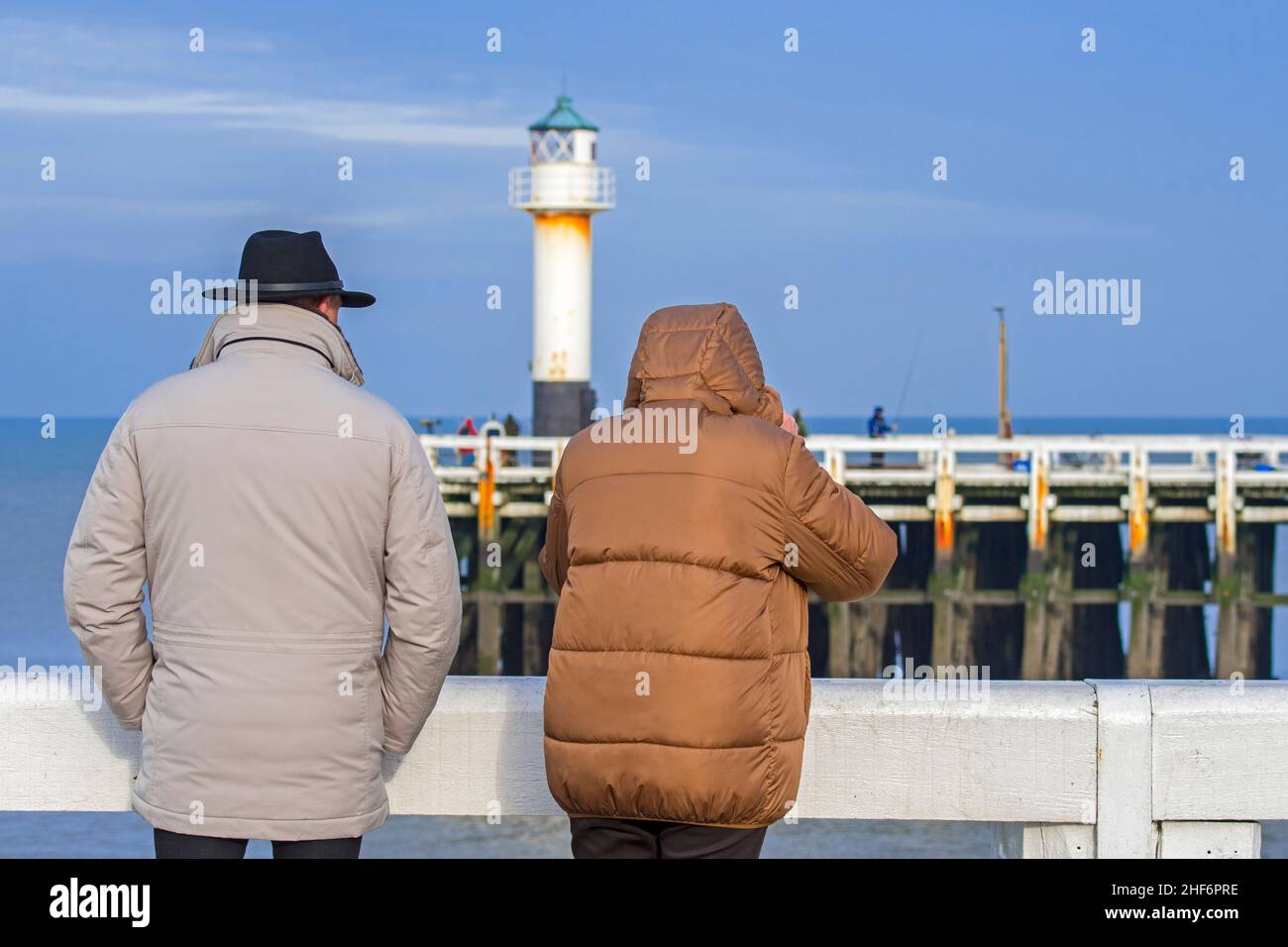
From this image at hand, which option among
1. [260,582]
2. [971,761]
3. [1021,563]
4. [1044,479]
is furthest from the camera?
[1021,563]

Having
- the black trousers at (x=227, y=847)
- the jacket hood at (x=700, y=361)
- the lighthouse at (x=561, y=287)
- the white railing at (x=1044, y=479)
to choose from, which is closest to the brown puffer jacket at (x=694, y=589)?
the jacket hood at (x=700, y=361)

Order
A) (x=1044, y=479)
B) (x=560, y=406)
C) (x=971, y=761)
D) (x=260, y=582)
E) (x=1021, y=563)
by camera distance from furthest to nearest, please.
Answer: (x=560, y=406) < (x=1021, y=563) < (x=1044, y=479) < (x=971, y=761) < (x=260, y=582)

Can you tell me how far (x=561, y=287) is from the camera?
2861 centimetres

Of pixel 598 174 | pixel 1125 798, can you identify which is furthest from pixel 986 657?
pixel 1125 798

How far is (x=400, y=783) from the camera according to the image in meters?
3.97

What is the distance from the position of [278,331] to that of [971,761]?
182 cm

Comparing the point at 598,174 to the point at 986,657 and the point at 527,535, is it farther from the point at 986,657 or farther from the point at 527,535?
the point at 986,657

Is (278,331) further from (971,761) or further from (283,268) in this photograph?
(971,761)

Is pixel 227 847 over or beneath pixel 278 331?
beneath

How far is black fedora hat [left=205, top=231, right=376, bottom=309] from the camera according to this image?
3389mm

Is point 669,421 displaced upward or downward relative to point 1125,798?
upward

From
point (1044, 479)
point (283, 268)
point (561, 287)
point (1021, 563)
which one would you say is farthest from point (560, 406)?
point (283, 268)

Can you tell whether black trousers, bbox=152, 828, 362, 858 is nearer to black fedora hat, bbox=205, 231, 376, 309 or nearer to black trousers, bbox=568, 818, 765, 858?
black trousers, bbox=568, 818, 765, 858
